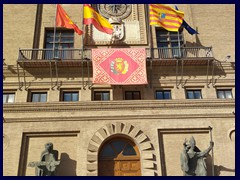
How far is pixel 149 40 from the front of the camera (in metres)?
19.3

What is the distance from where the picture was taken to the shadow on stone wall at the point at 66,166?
1504 centimetres

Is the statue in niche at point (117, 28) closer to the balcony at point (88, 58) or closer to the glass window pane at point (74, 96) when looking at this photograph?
the balcony at point (88, 58)

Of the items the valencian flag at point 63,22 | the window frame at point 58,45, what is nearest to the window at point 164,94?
the window frame at point 58,45

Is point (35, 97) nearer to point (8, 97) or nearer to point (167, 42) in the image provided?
point (8, 97)

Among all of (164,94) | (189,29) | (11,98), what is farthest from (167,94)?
(11,98)

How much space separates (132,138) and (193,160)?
10.6 feet

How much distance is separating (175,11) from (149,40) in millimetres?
2368

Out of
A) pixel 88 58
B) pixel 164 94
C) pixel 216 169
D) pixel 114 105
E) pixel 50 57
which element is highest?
pixel 50 57

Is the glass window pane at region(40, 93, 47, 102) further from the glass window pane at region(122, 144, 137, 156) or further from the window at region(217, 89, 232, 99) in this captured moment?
the window at region(217, 89, 232, 99)

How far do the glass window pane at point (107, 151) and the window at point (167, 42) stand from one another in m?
6.66

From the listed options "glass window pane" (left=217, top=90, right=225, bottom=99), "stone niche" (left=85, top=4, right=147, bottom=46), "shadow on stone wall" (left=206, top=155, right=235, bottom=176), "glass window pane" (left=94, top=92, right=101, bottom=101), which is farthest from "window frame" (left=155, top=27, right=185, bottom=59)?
"shadow on stone wall" (left=206, top=155, right=235, bottom=176)

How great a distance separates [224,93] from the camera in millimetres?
17859
